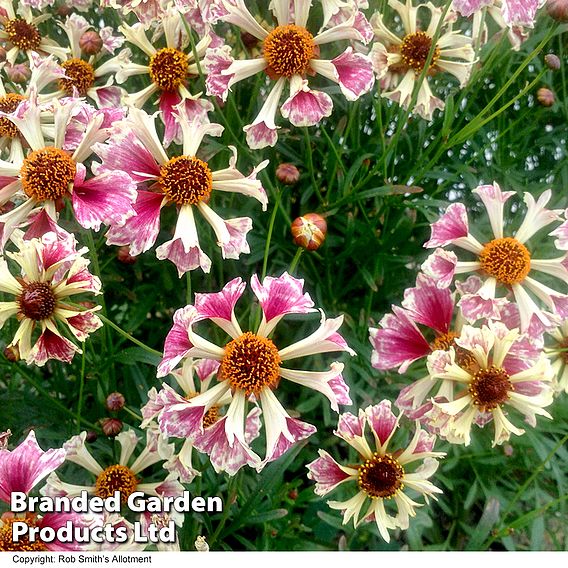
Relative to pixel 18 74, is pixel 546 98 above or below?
below

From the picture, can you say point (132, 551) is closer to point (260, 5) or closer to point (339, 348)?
point (339, 348)

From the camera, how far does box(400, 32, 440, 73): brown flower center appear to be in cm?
103

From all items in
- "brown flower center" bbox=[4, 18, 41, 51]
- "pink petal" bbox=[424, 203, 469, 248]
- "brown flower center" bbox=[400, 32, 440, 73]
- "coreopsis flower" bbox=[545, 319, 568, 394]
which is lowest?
"coreopsis flower" bbox=[545, 319, 568, 394]

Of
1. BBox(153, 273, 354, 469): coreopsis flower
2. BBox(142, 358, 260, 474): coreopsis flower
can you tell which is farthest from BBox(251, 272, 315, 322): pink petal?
BBox(142, 358, 260, 474): coreopsis flower

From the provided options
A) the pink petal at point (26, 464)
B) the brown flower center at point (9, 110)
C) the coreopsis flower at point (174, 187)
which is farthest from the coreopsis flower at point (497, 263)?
the brown flower center at point (9, 110)

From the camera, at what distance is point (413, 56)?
104cm

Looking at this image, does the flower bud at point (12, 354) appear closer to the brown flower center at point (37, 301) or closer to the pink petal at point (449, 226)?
the brown flower center at point (37, 301)

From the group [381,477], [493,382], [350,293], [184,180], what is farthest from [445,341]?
[184,180]

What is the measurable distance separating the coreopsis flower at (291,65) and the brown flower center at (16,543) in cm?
57

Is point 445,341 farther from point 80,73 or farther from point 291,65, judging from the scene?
point 80,73

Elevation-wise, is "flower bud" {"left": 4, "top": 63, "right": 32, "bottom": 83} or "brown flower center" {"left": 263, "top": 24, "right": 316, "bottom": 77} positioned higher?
"flower bud" {"left": 4, "top": 63, "right": 32, "bottom": 83}

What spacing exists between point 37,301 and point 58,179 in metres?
0.15

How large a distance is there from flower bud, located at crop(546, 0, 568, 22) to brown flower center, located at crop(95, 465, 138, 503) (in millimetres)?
887

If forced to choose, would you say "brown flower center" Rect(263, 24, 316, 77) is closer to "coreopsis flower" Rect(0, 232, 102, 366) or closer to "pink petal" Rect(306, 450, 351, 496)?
"coreopsis flower" Rect(0, 232, 102, 366)
